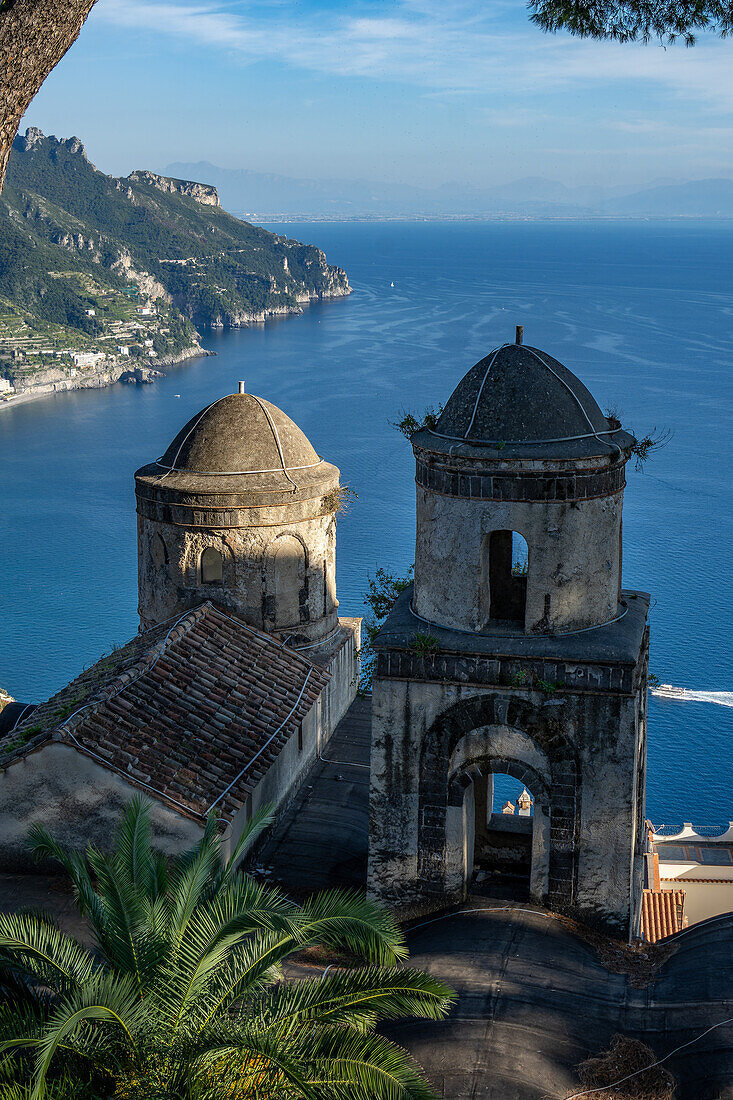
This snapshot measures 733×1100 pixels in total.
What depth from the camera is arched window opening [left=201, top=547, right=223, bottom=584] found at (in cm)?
1568

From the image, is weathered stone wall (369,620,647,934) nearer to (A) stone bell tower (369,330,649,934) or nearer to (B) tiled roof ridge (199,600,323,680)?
(A) stone bell tower (369,330,649,934)

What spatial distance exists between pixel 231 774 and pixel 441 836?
8.98ft

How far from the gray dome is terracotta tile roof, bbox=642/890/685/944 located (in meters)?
17.6

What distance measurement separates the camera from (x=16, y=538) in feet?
215

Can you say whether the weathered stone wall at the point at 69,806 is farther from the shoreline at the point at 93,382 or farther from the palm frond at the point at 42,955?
the shoreline at the point at 93,382

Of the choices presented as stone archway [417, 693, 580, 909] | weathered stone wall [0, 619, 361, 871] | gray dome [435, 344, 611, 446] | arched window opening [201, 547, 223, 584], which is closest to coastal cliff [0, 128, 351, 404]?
arched window opening [201, 547, 223, 584]

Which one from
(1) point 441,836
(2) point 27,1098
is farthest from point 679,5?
(2) point 27,1098

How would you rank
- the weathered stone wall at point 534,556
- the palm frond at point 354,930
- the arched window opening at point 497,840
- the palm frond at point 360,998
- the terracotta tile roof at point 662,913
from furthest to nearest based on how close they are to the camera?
the terracotta tile roof at point 662,913
the arched window opening at point 497,840
the weathered stone wall at point 534,556
the palm frond at point 354,930
the palm frond at point 360,998

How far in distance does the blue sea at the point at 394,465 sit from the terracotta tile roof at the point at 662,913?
44.5 ft

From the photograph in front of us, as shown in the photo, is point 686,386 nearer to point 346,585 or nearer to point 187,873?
point 346,585

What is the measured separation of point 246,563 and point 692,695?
118ft

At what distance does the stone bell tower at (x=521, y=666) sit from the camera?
10094 millimetres

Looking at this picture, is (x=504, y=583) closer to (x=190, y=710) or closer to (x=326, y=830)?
(x=326, y=830)

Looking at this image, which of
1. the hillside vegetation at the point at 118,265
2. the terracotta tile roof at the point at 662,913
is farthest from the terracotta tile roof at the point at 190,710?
the hillside vegetation at the point at 118,265
